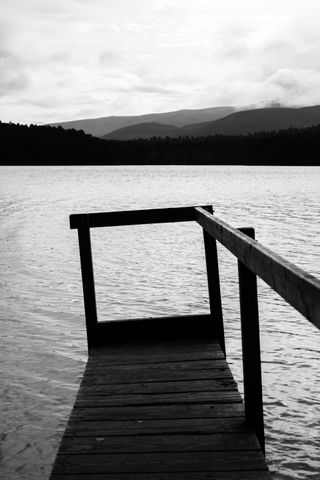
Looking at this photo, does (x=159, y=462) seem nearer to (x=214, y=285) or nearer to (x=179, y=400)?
(x=179, y=400)

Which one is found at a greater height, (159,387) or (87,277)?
(87,277)

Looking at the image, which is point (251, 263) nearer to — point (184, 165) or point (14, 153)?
point (14, 153)

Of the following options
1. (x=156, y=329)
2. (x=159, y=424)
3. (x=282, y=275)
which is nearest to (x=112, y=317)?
(x=156, y=329)

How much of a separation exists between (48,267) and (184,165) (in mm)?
184392

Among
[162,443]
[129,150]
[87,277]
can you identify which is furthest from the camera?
[129,150]

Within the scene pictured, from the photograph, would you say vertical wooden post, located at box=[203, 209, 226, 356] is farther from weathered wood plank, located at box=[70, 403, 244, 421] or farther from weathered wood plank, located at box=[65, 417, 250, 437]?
weathered wood plank, located at box=[65, 417, 250, 437]

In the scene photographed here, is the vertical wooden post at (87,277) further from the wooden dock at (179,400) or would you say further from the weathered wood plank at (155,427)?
the weathered wood plank at (155,427)

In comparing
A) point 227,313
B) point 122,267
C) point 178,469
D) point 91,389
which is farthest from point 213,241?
point 122,267

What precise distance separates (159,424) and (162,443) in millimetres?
287

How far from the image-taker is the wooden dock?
322cm

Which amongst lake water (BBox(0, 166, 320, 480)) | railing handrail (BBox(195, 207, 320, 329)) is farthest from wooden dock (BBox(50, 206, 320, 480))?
lake water (BBox(0, 166, 320, 480))

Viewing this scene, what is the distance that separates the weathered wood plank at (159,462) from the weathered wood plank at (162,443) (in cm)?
6

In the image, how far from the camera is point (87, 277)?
5855 mm

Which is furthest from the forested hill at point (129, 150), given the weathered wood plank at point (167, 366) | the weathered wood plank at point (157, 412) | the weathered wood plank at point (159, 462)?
the weathered wood plank at point (159, 462)
